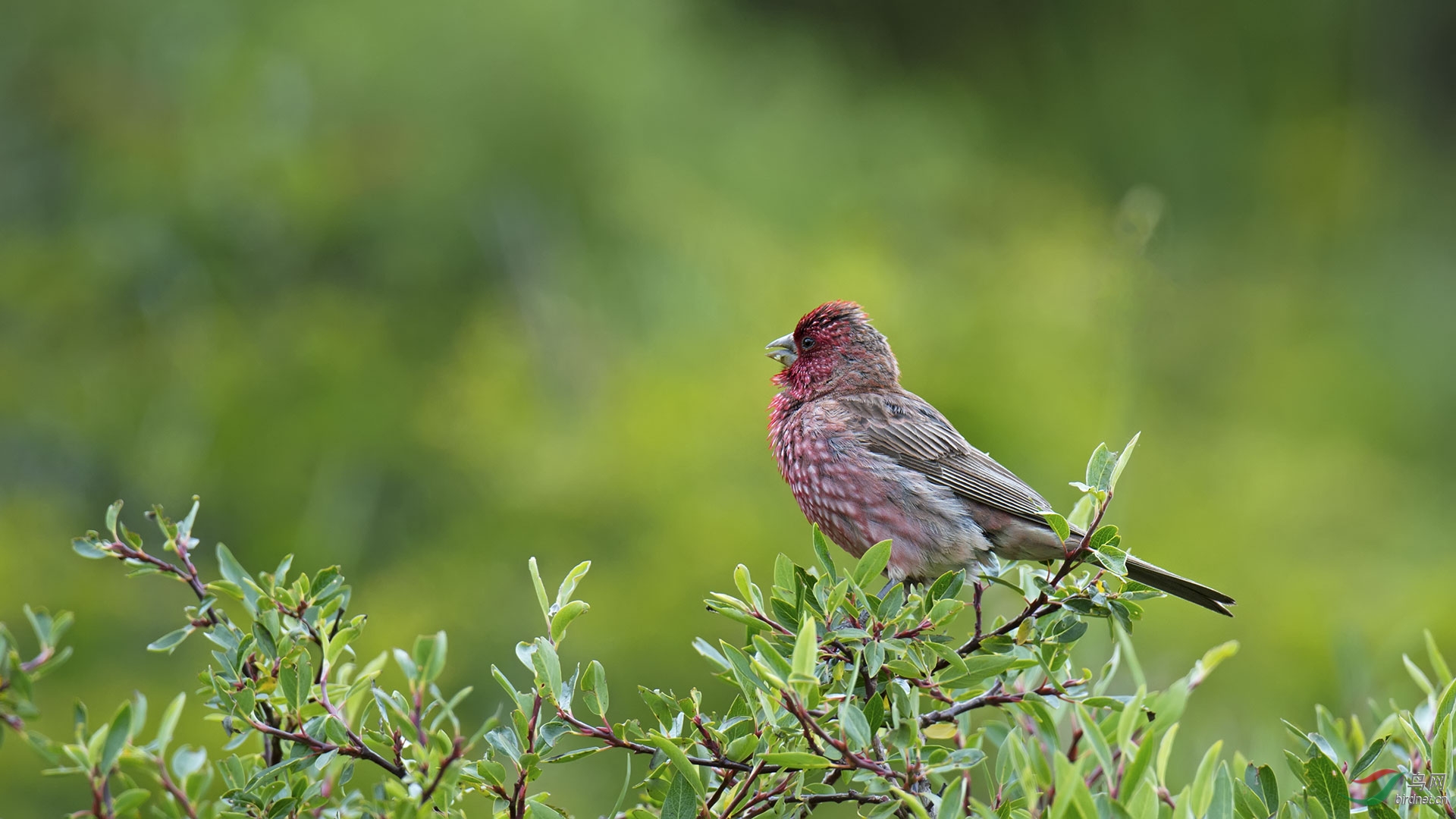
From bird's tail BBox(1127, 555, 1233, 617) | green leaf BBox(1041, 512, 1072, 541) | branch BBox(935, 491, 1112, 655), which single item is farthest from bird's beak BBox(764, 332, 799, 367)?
green leaf BBox(1041, 512, 1072, 541)

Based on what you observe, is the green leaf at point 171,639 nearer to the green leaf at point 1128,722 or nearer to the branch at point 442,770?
the branch at point 442,770

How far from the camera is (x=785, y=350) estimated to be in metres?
3.96

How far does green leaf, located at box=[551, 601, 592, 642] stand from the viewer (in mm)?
1993

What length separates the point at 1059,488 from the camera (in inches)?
261

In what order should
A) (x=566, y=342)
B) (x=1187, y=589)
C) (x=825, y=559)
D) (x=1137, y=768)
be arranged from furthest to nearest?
(x=566, y=342) < (x=1187, y=589) < (x=825, y=559) < (x=1137, y=768)

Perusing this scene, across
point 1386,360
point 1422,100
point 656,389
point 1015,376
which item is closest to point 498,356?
point 656,389

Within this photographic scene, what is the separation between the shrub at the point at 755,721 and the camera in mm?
1841

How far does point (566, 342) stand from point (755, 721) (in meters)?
6.15

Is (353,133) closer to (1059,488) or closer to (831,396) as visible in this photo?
(1059,488)

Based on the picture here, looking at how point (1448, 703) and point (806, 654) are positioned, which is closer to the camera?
point (806, 654)

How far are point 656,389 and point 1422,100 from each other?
11.1 meters

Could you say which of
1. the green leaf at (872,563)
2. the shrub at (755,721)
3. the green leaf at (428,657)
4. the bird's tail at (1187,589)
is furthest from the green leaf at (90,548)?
the bird's tail at (1187,589)

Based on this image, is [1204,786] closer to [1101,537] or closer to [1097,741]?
[1097,741]

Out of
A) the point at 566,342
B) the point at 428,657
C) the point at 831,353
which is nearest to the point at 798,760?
the point at 428,657
